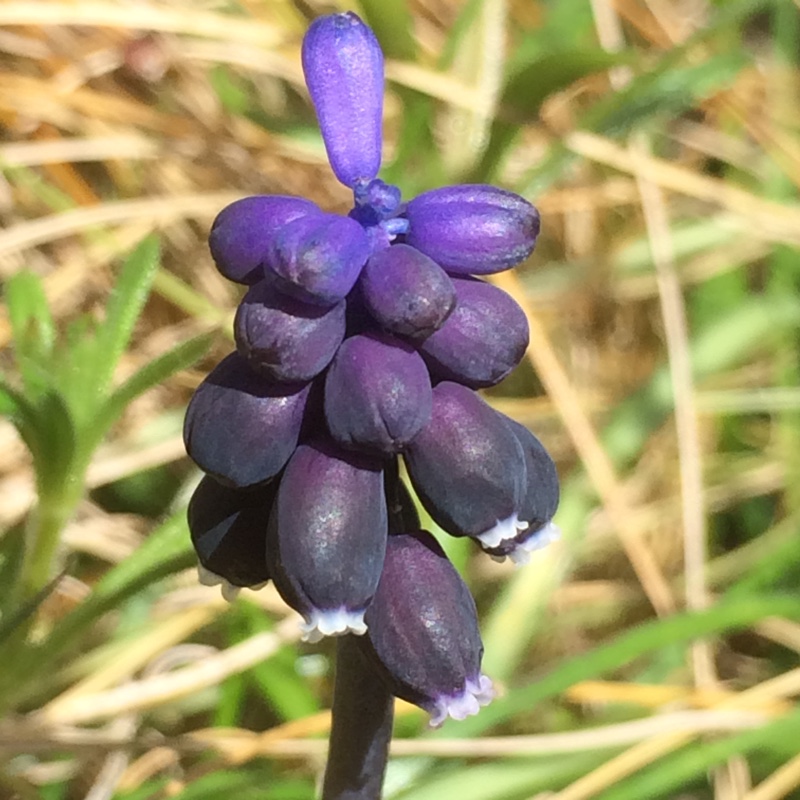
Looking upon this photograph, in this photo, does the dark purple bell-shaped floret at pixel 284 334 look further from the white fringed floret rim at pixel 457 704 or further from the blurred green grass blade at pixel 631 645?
the blurred green grass blade at pixel 631 645

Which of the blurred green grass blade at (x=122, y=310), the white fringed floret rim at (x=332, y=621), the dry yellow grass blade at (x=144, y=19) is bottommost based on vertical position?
the white fringed floret rim at (x=332, y=621)

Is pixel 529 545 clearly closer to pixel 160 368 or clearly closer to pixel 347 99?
pixel 347 99

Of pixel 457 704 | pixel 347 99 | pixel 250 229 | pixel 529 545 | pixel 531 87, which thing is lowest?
pixel 457 704

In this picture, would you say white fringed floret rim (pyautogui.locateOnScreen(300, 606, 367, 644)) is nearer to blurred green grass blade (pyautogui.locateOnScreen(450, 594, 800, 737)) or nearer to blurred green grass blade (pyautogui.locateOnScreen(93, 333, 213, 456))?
blurred green grass blade (pyautogui.locateOnScreen(93, 333, 213, 456))

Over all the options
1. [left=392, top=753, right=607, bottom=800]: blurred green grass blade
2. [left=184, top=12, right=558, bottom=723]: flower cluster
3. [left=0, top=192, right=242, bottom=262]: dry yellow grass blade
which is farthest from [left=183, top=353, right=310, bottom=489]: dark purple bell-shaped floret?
[left=0, top=192, right=242, bottom=262]: dry yellow grass blade

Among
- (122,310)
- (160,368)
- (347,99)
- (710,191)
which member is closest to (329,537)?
(347,99)

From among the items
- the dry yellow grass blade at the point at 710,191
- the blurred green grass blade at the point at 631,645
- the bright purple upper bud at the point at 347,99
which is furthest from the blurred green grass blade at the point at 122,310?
the dry yellow grass blade at the point at 710,191

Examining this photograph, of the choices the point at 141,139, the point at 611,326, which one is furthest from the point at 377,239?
the point at 611,326
